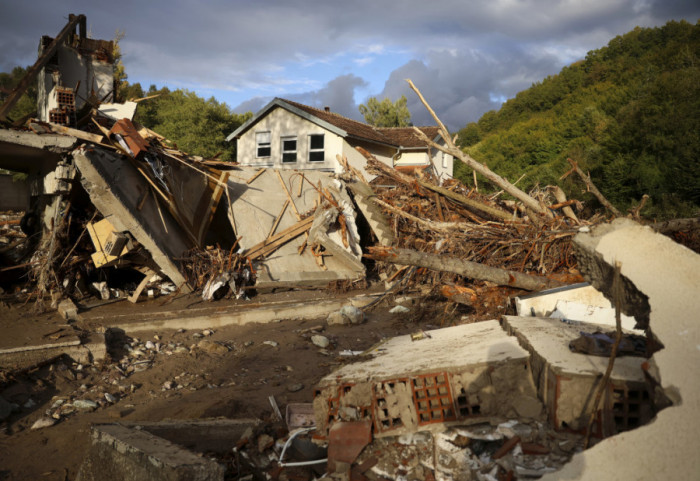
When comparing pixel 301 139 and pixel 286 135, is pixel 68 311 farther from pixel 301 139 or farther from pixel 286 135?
pixel 286 135

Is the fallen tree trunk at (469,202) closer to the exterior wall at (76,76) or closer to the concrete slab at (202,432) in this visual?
the concrete slab at (202,432)

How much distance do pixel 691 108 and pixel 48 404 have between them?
65.3ft

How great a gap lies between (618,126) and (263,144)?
51.9ft

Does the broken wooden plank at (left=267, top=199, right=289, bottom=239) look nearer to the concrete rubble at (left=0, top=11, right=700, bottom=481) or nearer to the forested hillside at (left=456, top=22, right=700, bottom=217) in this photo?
the concrete rubble at (left=0, top=11, right=700, bottom=481)

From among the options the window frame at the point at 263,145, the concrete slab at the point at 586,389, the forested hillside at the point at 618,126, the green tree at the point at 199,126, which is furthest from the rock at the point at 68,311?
the green tree at the point at 199,126

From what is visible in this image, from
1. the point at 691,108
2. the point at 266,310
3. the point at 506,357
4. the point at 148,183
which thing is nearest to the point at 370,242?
the point at 266,310

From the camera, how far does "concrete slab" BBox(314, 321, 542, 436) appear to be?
3.12 metres

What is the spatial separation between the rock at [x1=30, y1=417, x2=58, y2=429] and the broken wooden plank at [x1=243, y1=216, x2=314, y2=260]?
5.53 metres

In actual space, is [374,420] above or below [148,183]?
below

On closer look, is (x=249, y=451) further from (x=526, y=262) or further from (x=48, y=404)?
(x=526, y=262)

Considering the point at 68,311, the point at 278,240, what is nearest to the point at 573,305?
the point at 278,240

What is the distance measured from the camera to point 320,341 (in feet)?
22.3

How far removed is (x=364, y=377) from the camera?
3.40 metres

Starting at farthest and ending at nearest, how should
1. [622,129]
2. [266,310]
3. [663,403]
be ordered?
[622,129]
[266,310]
[663,403]
